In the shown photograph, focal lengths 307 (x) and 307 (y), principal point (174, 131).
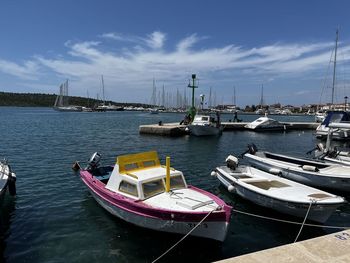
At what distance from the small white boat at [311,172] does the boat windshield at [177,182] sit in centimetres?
777

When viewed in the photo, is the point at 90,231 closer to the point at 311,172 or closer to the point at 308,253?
the point at 308,253

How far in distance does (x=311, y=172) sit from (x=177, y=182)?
886cm

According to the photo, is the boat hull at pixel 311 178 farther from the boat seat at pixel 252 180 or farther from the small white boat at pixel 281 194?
the boat seat at pixel 252 180

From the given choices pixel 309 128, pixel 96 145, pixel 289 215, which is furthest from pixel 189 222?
pixel 309 128

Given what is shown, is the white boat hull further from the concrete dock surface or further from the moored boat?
the concrete dock surface

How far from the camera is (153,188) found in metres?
11.6

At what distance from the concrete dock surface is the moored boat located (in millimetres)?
2408

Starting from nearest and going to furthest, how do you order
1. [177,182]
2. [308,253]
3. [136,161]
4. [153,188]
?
[308,253] < [153,188] < [177,182] < [136,161]

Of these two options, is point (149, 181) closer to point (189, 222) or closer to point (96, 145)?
point (189, 222)

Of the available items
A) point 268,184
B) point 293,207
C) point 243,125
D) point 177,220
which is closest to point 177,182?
point 177,220

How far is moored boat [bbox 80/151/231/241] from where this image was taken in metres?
9.70

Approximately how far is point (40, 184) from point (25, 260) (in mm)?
8998

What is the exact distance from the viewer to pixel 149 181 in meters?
11.6

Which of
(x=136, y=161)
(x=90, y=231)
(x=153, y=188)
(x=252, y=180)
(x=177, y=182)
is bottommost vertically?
(x=90, y=231)
